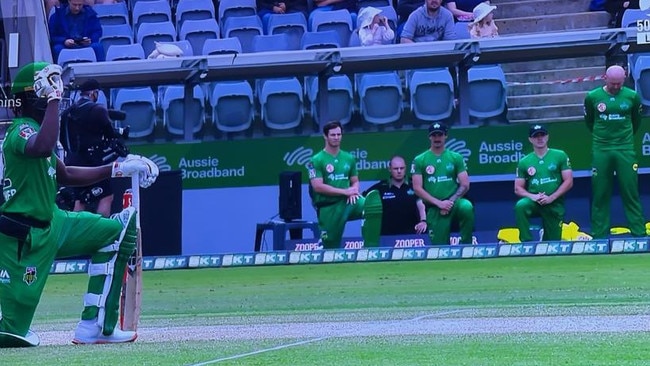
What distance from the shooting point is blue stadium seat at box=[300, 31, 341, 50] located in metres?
21.0

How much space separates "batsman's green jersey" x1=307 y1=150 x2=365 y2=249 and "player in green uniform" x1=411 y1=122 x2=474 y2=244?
88cm

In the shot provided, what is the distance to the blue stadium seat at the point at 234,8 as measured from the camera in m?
22.9

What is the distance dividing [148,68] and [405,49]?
374cm

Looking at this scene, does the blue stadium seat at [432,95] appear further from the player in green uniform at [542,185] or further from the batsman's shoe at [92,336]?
the batsman's shoe at [92,336]

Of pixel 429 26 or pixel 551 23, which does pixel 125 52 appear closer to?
pixel 429 26

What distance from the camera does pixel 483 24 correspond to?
20500 millimetres

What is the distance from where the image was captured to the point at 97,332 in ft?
29.1

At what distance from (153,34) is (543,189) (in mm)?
7324

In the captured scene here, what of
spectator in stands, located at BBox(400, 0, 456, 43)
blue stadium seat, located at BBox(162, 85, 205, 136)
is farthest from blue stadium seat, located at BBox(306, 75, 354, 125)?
blue stadium seat, located at BBox(162, 85, 205, 136)

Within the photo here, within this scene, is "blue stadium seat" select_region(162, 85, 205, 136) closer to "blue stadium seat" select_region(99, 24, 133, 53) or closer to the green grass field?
"blue stadium seat" select_region(99, 24, 133, 53)

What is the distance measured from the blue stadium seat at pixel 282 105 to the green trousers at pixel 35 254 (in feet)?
39.1

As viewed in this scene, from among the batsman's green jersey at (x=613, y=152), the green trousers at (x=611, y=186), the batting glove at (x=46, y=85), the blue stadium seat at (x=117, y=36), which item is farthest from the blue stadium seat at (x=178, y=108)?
the batting glove at (x=46, y=85)

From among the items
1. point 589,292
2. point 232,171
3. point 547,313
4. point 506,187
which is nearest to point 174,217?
point 232,171

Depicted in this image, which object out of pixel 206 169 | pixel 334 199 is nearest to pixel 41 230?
pixel 334 199
